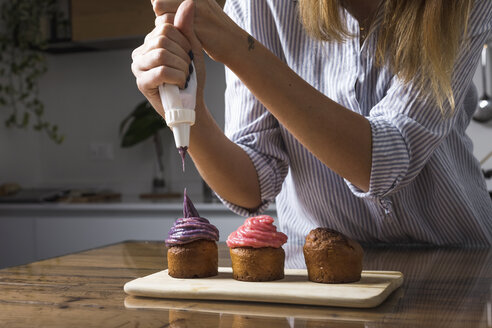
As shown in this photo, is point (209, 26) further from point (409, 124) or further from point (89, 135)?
point (89, 135)

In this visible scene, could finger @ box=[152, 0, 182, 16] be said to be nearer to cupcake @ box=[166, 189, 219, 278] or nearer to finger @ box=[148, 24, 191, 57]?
finger @ box=[148, 24, 191, 57]

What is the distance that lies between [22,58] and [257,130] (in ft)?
7.51

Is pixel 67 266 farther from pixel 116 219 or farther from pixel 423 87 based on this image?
pixel 116 219

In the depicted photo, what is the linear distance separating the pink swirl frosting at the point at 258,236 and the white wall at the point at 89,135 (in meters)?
2.15

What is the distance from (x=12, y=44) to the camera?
3047 millimetres

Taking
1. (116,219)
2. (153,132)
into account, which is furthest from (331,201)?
(153,132)

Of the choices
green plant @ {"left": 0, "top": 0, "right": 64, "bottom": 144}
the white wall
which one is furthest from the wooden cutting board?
green plant @ {"left": 0, "top": 0, "right": 64, "bottom": 144}

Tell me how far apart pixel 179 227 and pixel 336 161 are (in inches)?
10.0

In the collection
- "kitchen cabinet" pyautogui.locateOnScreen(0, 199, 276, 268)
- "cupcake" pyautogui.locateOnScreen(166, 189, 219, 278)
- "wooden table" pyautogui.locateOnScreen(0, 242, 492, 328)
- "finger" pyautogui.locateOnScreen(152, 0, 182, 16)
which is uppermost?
"finger" pyautogui.locateOnScreen(152, 0, 182, 16)

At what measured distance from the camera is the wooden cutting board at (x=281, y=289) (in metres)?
0.69

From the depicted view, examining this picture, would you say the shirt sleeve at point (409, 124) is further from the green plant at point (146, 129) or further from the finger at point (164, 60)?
the green plant at point (146, 129)

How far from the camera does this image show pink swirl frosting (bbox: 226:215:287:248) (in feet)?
2.83

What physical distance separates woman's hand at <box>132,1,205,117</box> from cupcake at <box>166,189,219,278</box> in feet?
0.64

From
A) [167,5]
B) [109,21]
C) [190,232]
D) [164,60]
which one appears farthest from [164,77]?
[109,21]
